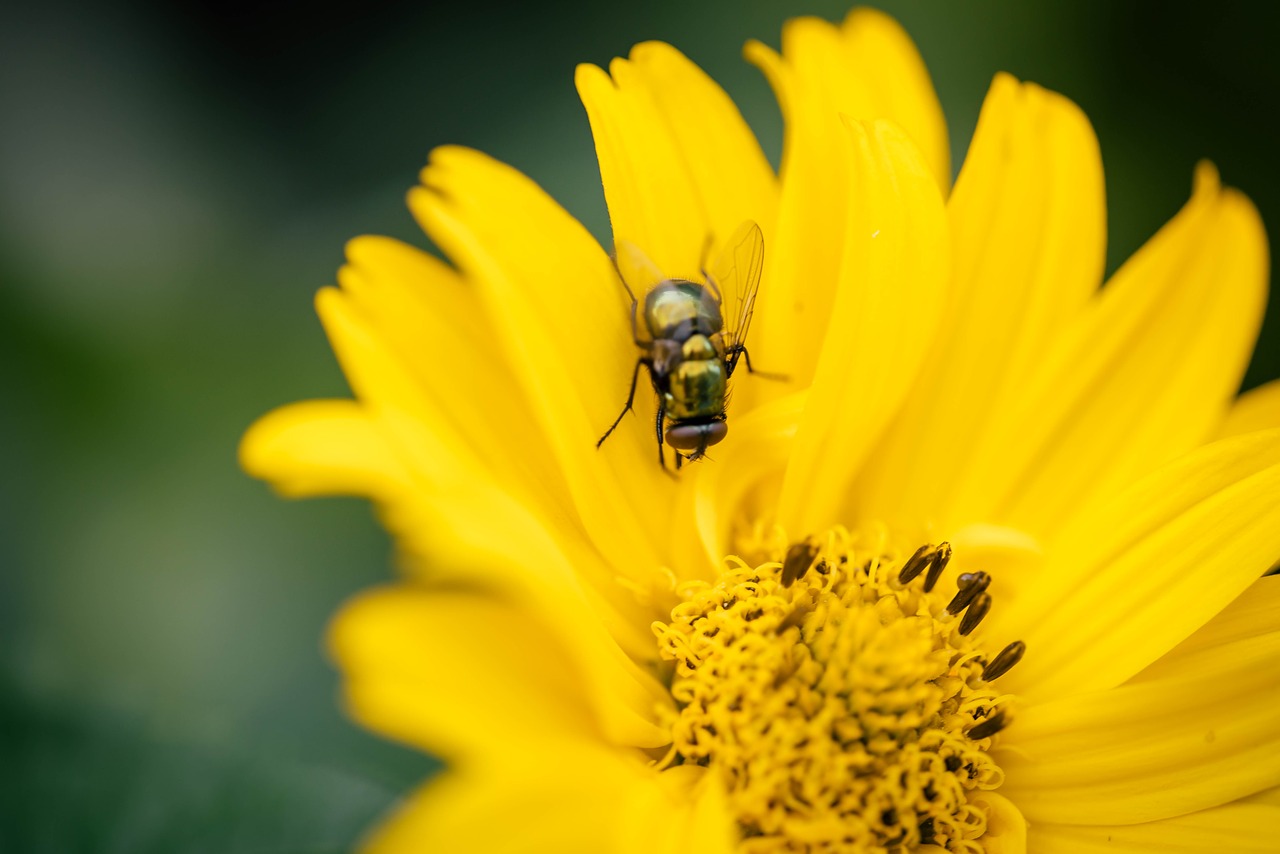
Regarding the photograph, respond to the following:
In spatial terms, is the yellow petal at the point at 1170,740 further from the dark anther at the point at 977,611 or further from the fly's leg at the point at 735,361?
the fly's leg at the point at 735,361

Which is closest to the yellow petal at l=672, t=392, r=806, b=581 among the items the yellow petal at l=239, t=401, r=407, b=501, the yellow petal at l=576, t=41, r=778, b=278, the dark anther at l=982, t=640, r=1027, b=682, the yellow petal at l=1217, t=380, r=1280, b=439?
the yellow petal at l=576, t=41, r=778, b=278

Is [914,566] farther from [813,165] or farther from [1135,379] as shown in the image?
[813,165]

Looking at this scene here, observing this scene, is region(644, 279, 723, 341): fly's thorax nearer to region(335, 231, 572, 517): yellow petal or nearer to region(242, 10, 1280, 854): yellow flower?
region(242, 10, 1280, 854): yellow flower

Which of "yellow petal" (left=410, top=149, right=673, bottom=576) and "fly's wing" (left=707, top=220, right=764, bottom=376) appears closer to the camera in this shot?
"yellow petal" (left=410, top=149, right=673, bottom=576)

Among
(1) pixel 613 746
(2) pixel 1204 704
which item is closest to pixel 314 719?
(1) pixel 613 746

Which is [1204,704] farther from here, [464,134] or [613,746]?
[464,134]
